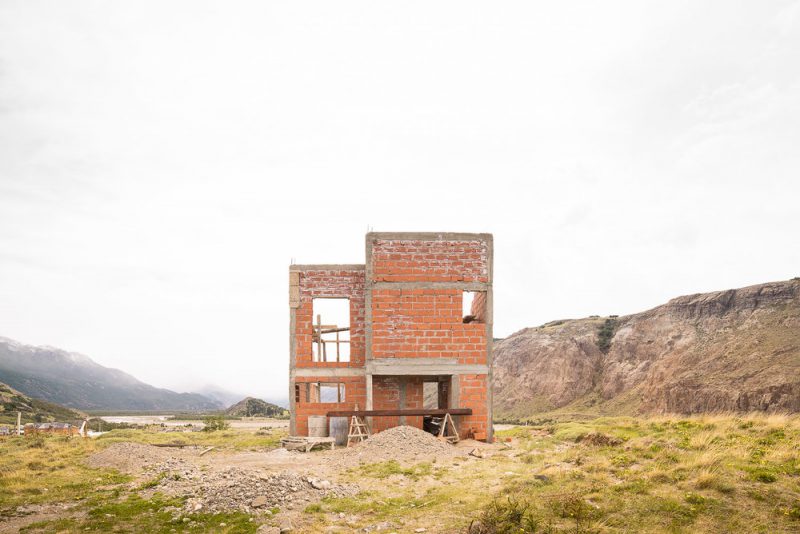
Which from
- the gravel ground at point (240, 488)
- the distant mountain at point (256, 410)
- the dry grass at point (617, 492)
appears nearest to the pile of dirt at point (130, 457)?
the gravel ground at point (240, 488)

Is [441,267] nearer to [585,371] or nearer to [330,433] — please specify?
[330,433]

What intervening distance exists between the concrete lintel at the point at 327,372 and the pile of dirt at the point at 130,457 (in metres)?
5.27

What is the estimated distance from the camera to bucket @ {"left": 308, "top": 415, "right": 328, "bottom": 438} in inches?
901

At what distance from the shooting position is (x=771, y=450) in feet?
40.4

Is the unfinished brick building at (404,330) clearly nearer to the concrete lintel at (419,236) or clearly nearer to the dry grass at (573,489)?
the concrete lintel at (419,236)

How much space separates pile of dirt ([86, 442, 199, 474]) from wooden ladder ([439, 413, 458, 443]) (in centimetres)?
936

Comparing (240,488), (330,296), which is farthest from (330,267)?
(240,488)

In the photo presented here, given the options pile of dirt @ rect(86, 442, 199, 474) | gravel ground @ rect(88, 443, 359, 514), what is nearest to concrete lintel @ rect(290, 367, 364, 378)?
pile of dirt @ rect(86, 442, 199, 474)

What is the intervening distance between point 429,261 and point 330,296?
15.5 feet

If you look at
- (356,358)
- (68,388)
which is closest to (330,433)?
(356,358)

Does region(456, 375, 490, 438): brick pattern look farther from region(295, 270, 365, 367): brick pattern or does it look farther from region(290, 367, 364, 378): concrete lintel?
region(295, 270, 365, 367): brick pattern

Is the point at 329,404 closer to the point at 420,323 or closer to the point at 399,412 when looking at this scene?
the point at 399,412

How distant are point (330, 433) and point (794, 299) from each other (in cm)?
5152

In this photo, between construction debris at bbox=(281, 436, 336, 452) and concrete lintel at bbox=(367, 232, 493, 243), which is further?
concrete lintel at bbox=(367, 232, 493, 243)
